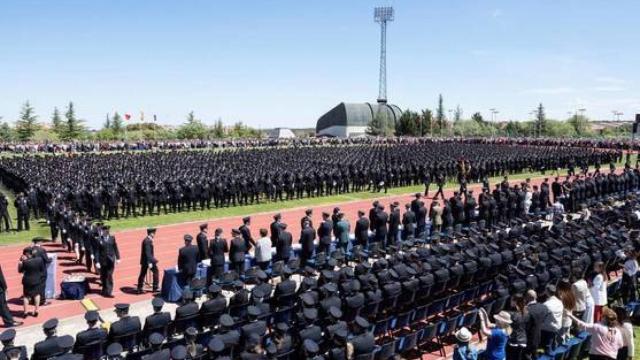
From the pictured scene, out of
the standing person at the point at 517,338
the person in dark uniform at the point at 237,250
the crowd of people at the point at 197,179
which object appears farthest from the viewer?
the crowd of people at the point at 197,179

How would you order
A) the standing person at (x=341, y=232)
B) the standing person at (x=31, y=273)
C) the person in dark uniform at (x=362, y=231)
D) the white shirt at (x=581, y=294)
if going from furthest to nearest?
1. the person in dark uniform at (x=362, y=231)
2. the standing person at (x=341, y=232)
3. the standing person at (x=31, y=273)
4. the white shirt at (x=581, y=294)

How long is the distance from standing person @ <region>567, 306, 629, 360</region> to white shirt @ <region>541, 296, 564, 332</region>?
1.71ft

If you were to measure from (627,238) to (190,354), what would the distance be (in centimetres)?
1158

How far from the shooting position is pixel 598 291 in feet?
30.9

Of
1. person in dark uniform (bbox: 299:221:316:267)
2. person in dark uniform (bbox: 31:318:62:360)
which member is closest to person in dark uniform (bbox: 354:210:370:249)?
person in dark uniform (bbox: 299:221:316:267)

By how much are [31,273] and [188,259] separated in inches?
126

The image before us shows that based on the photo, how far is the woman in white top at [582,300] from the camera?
8.57 metres

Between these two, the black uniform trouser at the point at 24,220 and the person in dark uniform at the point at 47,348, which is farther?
the black uniform trouser at the point at 24,220

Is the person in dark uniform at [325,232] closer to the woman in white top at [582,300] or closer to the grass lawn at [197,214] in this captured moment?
the woman in white top at [582,300]

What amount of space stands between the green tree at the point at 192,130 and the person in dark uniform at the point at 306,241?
79942 mm

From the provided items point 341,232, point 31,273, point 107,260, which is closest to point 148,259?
point 107,260

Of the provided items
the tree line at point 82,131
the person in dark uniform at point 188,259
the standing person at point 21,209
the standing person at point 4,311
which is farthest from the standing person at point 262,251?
the tree line at point 82,131

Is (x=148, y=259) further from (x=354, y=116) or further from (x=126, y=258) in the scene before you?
(x=354, y=116)

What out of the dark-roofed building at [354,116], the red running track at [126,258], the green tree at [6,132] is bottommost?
the red running track at [126,258]
